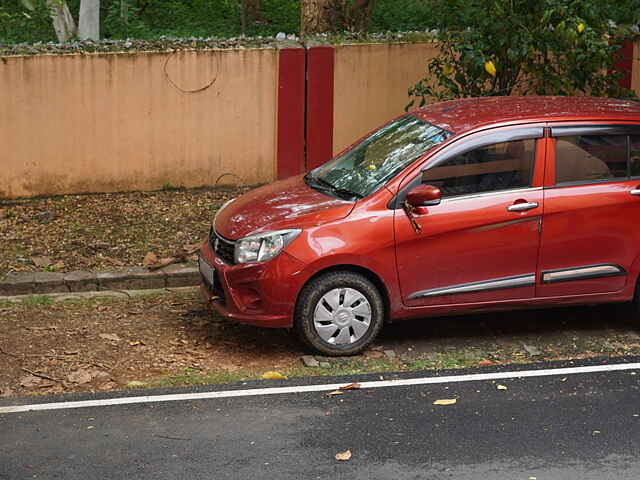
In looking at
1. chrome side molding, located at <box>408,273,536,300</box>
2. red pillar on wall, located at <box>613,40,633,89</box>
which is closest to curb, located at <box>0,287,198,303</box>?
chrome side molding, located at <box>408,273,536,300</box>

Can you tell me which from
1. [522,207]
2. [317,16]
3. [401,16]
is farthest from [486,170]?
[401,16]

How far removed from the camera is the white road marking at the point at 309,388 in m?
6.77

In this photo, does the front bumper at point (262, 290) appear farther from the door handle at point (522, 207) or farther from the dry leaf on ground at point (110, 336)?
the door handle at point (522, 207)

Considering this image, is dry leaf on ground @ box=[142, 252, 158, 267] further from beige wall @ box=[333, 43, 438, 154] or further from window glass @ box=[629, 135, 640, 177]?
window glass @ box=[629, 135, 640, 177]

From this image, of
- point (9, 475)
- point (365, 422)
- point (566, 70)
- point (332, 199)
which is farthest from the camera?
point (566, 70)

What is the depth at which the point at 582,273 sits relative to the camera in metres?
7.80

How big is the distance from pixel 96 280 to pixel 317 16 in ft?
21.3

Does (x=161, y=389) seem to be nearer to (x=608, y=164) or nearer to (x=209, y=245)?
(x=209, y=245)

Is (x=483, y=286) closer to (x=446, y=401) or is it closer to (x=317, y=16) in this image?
(x=446, y=401)

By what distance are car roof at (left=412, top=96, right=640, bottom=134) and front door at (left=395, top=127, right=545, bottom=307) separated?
0.54 ft

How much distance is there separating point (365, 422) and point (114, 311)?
3.23 meters

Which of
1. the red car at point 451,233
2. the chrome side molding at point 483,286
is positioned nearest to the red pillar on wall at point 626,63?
the red car at point 451,233

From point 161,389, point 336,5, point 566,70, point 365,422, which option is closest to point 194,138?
point 336,5

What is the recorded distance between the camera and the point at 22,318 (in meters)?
8.60
